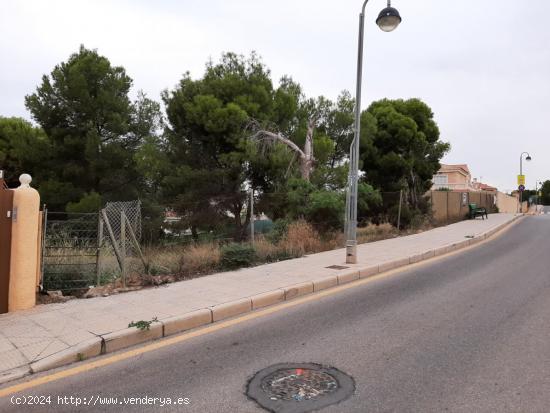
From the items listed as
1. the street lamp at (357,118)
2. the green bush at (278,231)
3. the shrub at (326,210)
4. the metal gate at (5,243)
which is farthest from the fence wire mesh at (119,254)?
the shrub at (326,210)

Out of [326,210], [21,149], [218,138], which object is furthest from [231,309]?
[21,149]

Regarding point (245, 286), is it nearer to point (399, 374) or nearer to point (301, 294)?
point (301, 294)

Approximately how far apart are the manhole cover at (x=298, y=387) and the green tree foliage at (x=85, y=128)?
61.1 ft

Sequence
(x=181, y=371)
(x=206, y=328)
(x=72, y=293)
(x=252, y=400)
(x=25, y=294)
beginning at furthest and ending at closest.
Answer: (x=72, y=293) → (x=25, y=294) → (x=206, y=328) → (x=181, y=371) → (x=252, y=400)

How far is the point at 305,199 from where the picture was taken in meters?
12.8

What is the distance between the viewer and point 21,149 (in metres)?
20.9

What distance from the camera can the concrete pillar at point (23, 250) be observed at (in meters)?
5.65

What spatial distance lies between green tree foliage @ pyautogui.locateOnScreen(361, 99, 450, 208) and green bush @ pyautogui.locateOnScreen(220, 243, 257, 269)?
41.6 feet

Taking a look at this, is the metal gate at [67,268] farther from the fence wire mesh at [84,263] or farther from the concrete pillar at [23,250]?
the concrete pillar at [23,250]

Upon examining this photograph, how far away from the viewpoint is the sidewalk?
4.25 meters

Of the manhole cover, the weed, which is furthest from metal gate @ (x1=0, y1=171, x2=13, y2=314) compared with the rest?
the manhole cover

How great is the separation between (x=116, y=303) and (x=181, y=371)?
8.17 feet

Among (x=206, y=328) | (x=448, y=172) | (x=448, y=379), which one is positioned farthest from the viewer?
(x=448, y=172)

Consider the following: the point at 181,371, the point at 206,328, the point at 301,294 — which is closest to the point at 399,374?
the point at 181,371
